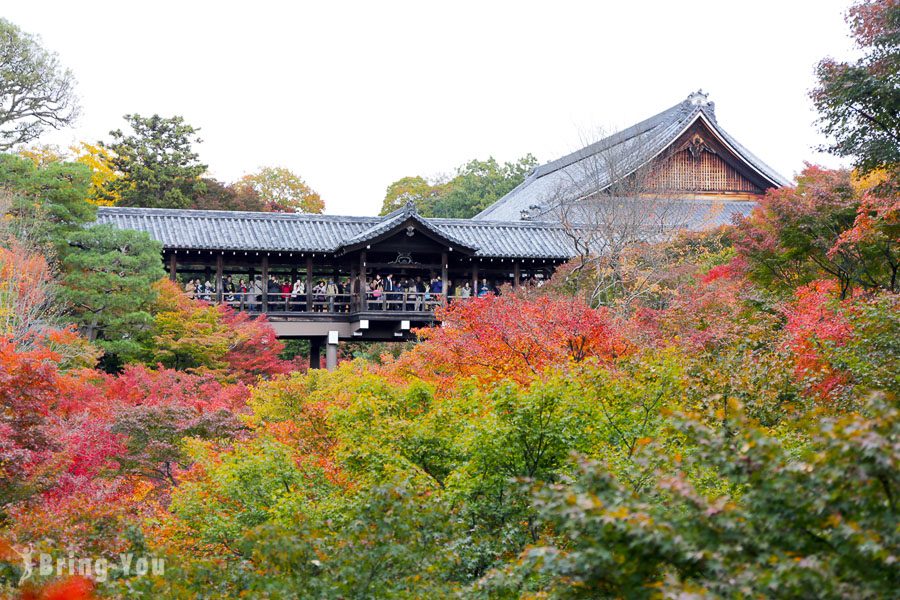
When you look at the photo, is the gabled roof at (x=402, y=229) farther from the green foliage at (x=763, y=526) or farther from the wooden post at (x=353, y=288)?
the green foliage at (x=763, y=526)

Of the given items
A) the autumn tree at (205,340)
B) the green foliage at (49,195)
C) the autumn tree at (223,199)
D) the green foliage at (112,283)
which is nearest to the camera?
the autumn tree at (205,340)

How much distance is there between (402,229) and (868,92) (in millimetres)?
16737

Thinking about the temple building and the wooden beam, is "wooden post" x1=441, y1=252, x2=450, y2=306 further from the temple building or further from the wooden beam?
the wooden beam

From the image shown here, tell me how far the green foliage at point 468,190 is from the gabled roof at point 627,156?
5.54 m

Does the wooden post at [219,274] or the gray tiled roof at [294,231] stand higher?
the gray tiled roof at [294,231]

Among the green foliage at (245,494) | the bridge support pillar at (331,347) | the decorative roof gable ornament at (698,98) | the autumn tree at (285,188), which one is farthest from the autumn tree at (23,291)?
the autumn tree at (285,188)

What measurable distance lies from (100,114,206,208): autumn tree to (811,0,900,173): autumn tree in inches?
1217

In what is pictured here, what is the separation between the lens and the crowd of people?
29.7m

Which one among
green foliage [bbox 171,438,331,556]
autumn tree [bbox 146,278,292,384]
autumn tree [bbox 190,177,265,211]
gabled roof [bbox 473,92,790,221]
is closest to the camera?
green foliage [bbox 171,438,331,556]

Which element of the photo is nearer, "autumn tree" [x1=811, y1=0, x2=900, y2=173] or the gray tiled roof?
"autumn tree" [x1=811, y1=0, x2=900, y2=173]

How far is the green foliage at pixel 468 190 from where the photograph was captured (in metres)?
56.6

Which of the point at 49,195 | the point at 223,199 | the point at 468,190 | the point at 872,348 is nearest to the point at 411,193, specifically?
the point at 468,190

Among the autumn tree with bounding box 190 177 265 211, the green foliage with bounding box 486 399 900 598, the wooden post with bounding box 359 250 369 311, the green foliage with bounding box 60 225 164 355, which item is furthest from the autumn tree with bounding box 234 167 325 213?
the green foliage with bounding box 486 399 900 598

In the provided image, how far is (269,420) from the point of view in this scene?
17312 mm
